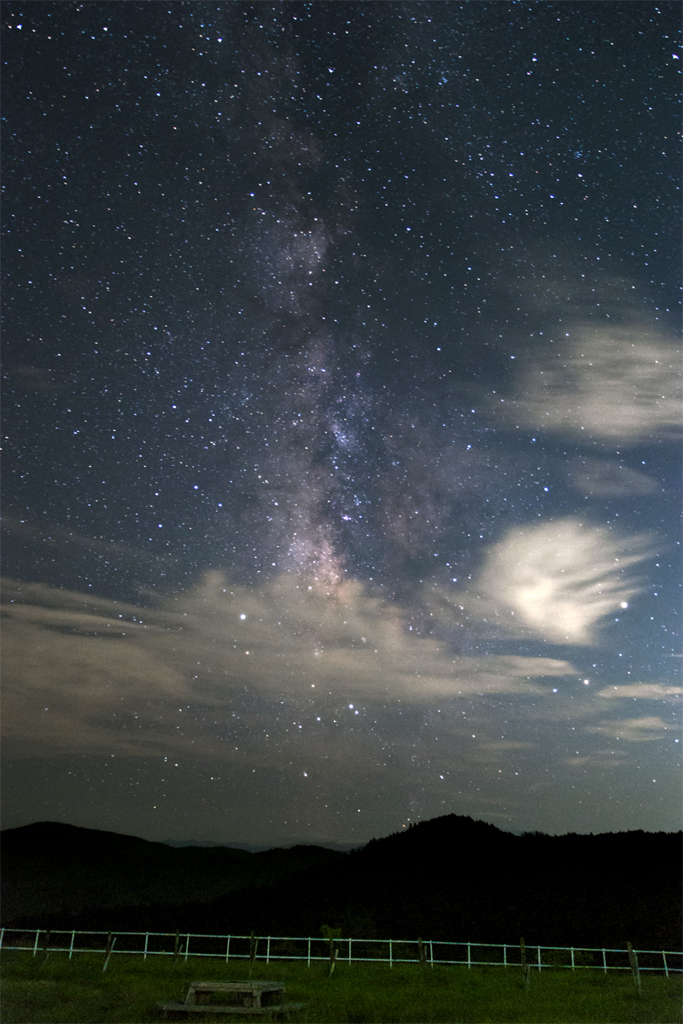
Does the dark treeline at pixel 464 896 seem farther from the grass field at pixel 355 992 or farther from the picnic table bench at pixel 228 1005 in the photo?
the picnic table bench at pixel 228 1005

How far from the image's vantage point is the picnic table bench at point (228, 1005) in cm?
1791

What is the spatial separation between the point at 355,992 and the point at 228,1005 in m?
5.35

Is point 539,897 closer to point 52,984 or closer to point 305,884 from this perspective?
point 305,884

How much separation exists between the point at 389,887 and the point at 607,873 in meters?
34.4

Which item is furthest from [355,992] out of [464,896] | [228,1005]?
[464,896]

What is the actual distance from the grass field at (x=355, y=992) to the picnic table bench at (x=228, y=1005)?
250 millimetres

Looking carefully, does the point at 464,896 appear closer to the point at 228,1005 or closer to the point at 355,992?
the point at 355,992

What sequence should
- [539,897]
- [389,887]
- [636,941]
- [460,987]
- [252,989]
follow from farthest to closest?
[389,887]
[539,897]
[636,941]
[460,987]
[252,989]

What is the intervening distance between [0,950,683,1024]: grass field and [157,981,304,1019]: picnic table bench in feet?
0.82

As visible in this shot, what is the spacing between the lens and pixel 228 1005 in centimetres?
1894

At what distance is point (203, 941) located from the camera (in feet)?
A: 196

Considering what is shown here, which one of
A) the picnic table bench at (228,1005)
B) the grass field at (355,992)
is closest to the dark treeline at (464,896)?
the grass field at (355,992)

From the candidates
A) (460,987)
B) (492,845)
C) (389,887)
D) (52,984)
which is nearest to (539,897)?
(389,887)

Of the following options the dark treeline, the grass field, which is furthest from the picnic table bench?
the dark treeline
